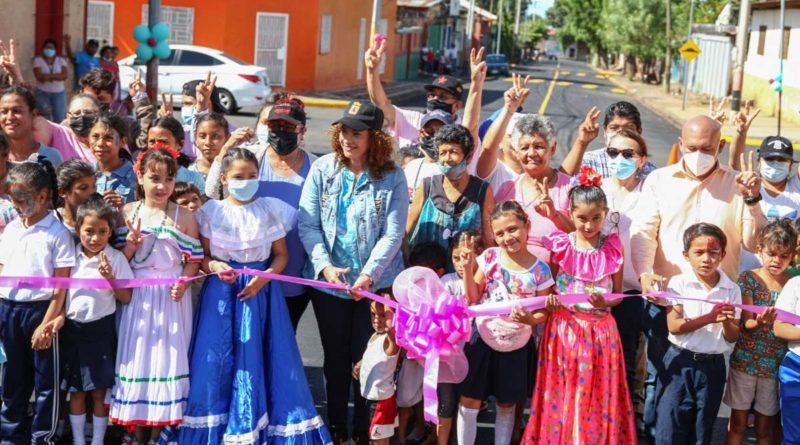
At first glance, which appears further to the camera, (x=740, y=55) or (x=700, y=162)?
(x=740, y=55)

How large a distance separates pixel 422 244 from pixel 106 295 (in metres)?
1.82

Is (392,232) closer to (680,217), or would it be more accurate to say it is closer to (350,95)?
(680,217)

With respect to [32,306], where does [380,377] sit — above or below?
below

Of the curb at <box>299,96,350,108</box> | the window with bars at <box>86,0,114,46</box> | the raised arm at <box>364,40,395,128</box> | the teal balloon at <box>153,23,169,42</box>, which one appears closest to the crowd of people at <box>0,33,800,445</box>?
the raised arm at <box>364,40,395,128</box>

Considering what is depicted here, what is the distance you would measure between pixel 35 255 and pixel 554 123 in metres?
26.3

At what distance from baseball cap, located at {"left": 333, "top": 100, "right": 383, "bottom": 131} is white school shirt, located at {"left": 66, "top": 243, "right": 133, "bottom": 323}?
1.47m

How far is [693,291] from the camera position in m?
5.48

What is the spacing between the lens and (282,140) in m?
6.00

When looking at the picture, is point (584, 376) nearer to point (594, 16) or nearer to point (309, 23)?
point (309, 23)

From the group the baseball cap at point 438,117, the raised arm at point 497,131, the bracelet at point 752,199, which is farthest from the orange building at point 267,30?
the bracelet at point 752,199

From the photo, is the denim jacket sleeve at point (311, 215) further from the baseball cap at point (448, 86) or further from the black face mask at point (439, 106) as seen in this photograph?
the baseball cap at point (448, 86)

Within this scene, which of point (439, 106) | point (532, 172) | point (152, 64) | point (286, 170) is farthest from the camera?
point (152, 64)

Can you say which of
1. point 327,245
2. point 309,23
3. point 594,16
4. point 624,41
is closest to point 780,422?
point 327,245

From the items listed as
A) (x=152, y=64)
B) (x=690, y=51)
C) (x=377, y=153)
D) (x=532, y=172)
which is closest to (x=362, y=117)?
(x=377, y=153)
